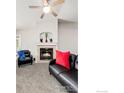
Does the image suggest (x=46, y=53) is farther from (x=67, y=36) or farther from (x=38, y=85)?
(x=38, y=85)

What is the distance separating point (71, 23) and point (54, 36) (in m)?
1.20

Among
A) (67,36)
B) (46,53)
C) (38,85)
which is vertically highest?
(67,36)

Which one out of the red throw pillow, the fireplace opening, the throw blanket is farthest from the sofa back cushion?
the fireplace opening

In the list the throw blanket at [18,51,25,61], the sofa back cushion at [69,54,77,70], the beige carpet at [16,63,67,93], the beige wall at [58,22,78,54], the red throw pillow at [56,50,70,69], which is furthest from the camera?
the beige wall at [58,22,78,54]

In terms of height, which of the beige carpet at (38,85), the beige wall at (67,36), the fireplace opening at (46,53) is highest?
the beige wall at (67,36)

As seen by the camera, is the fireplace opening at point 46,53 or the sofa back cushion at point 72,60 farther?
the fireplace opening at point 46,53

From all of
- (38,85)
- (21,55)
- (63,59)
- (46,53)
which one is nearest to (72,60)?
(63,59)

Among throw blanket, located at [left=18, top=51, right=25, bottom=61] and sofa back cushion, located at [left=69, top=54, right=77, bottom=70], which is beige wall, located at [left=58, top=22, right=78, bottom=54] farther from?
throw blanket, located at [left=18, top=51, right=25, bottom=61]

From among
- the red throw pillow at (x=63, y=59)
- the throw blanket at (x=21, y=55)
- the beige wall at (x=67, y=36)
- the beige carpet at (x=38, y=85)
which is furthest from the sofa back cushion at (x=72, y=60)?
the throw blanket at (x=21, y=55)

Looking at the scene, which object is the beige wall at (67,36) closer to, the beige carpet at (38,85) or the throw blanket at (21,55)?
the throw blanket at (21,55)
